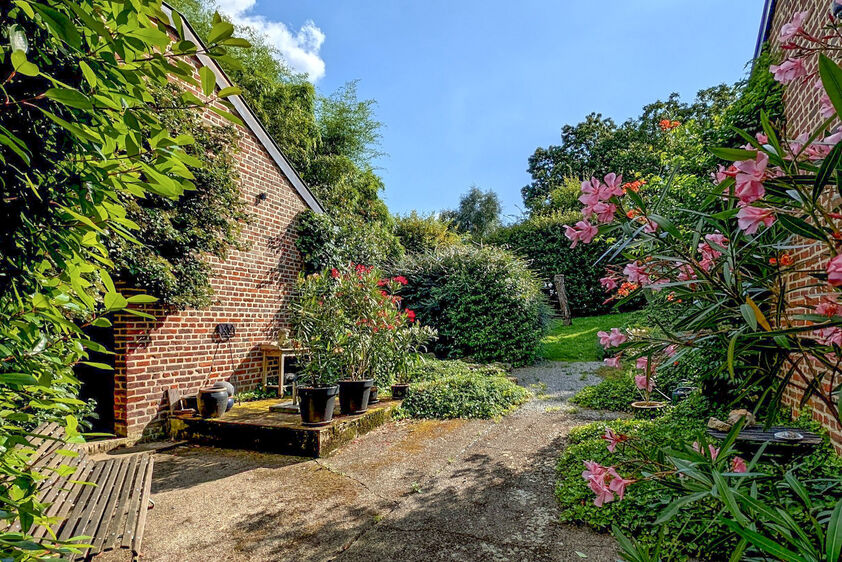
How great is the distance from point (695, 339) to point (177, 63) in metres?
1.57

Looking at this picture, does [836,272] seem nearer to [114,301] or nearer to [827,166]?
[827,166]

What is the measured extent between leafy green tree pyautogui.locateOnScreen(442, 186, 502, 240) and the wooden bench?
2728 cm

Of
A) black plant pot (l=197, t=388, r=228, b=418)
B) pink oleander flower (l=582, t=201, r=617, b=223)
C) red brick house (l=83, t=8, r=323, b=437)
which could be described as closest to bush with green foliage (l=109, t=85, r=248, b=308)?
red brick house (l=83, t=8, r=323, b=437)

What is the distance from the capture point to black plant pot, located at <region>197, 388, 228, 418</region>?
16.9 ft

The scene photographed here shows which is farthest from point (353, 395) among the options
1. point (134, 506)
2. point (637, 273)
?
point (637, 273)

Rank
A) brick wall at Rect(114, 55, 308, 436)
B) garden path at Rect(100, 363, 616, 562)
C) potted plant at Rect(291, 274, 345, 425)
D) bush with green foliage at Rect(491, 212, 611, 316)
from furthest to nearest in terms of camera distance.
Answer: bush with green foliage at Rect(491, 212, 611, 316)
brick wall at Rect(114, 55, 308, 436)
potted plant at Rect(291, 274, 345, 425)
garden path at Rect(100, 363, 616, 562)

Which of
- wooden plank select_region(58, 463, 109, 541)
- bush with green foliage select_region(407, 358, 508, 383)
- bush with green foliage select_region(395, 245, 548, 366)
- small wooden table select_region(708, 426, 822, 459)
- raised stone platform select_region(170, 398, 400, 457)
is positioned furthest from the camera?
bush with green foliage select_region(395, 245, 548, 366)

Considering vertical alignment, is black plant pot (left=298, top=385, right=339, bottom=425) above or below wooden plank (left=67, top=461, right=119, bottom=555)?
above

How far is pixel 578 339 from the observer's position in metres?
11.8

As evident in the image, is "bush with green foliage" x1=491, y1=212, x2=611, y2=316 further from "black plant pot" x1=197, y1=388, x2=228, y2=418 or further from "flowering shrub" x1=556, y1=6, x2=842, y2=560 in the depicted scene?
"flowering shrub" x1=556, y1=6, x2=842, y2=560

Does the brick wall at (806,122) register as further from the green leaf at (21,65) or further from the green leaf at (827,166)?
the green leaf at (21,65)

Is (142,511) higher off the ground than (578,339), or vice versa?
(578,339)

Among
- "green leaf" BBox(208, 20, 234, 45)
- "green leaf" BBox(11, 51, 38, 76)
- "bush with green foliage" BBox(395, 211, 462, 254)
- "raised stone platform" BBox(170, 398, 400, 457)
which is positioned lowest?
"raised stone platform" BBox(170, 398, 400, 457)

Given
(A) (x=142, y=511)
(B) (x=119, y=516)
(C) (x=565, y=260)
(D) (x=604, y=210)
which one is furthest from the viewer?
(C) (x=565, y=260)
